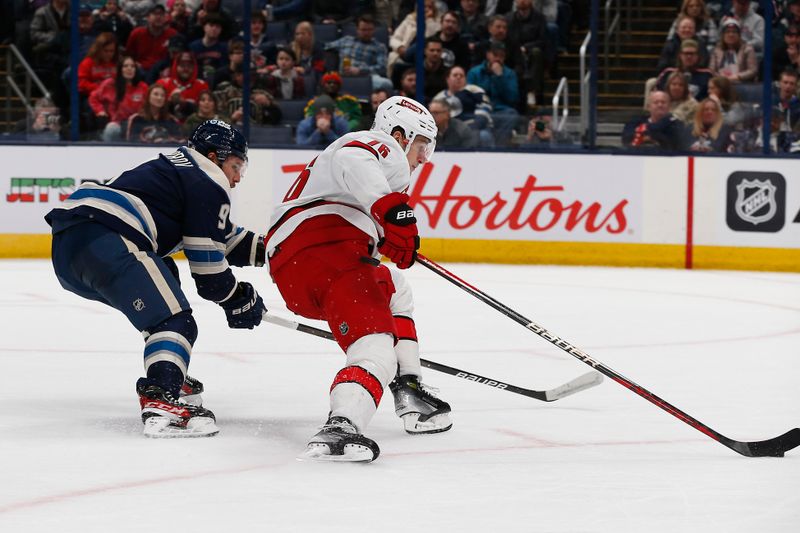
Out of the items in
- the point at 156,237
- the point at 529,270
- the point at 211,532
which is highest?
the point at 156,237

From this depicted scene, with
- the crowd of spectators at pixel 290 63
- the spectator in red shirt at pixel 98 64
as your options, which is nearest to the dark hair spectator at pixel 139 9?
the crowd of spectators at pixel 290 63

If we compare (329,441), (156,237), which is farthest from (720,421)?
(156,237)

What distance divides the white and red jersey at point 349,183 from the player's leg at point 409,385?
0.26m

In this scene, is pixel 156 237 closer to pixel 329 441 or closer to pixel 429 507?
pixel 329 441

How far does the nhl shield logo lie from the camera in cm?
935

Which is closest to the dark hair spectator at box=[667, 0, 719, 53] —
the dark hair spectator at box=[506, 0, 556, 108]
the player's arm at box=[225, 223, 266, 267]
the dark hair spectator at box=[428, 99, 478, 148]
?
the dark hair spectator at box=[506, 0, 556, 108]

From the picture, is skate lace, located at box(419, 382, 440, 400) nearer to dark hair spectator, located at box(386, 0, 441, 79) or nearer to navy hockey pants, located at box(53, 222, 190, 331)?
navy hockey pants, located at box(53, 222, 190, 331)

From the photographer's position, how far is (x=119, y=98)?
32.6ft

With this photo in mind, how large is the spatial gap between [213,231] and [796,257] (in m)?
6.13

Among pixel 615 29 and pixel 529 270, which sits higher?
pixel 615 29

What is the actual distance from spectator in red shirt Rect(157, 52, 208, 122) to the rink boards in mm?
390

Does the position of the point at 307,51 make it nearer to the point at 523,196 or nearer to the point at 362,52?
the point at 362,52

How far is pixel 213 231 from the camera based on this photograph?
165 inches

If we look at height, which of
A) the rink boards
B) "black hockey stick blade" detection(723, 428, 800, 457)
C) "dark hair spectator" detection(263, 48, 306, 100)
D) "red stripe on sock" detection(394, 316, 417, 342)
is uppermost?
"dark hair spectator" detection(263, 48, 306, 100)
